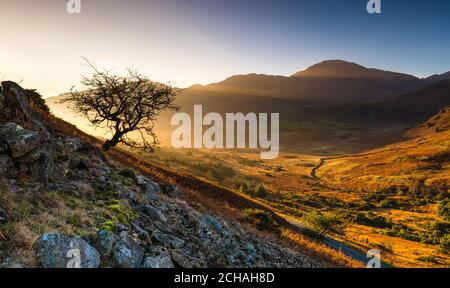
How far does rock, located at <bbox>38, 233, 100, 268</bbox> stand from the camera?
746 cm

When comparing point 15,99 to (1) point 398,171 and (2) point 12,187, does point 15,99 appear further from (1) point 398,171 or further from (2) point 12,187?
(1) point 398,171

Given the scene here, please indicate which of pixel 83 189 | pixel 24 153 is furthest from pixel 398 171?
pixel 24 153

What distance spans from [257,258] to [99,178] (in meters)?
8.76

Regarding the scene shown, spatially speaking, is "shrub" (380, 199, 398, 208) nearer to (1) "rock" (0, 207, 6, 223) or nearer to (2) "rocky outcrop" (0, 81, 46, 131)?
(2) "rocky outcrop" (0, 81, 46, 131)

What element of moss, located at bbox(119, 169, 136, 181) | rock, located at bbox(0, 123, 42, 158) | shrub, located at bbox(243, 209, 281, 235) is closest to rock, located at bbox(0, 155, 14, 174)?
rock, located at bbox(0, 123, 42, 158)

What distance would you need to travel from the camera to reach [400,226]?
184ft

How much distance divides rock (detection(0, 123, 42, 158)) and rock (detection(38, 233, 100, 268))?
4397 mm

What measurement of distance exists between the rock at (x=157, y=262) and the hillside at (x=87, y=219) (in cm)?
3

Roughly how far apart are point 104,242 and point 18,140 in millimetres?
5131

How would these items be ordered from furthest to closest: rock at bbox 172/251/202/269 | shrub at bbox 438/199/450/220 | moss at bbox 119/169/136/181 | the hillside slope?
the hillside slope < shrub at bbox 438/199/450/220 < moss at bbox 119/169/136/181 < rock at bbox 172/251/202/269

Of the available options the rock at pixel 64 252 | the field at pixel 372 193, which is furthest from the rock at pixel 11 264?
the field at pixel 372 193

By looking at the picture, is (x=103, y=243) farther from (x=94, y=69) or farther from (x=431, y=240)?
(x=431, y=240)

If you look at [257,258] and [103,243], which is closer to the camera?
[103,243]

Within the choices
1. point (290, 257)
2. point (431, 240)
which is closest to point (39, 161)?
point (290, 257)
